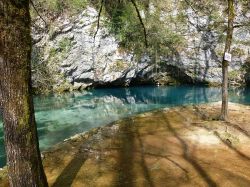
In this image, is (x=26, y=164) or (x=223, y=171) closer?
(x=26, y=164)

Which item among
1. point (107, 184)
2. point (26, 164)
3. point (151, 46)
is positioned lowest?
point (107, 184)

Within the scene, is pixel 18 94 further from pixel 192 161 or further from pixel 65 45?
pixel 65 45

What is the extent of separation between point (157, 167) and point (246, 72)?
25.3m

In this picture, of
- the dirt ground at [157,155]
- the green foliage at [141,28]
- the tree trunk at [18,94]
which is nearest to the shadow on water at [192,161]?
the dirt ground at [157,155]

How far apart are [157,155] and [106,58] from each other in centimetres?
2196

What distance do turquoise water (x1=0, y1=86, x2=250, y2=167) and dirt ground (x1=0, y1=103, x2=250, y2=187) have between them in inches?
156

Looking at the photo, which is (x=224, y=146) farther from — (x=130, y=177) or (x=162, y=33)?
(x=162, y=33)

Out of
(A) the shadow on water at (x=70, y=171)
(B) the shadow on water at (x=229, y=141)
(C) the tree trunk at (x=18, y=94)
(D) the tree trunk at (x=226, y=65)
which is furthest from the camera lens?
(D) the tree trunk at (x=226, y=65)

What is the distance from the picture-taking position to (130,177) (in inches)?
279

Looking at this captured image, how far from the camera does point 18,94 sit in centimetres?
463

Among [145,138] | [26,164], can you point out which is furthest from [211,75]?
[26,164]

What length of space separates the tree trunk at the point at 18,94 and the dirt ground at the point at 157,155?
1960 millimetres

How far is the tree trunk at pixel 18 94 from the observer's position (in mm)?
4438

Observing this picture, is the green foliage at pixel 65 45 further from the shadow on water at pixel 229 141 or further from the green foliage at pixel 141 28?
the shadow on water at pixel 229 141
